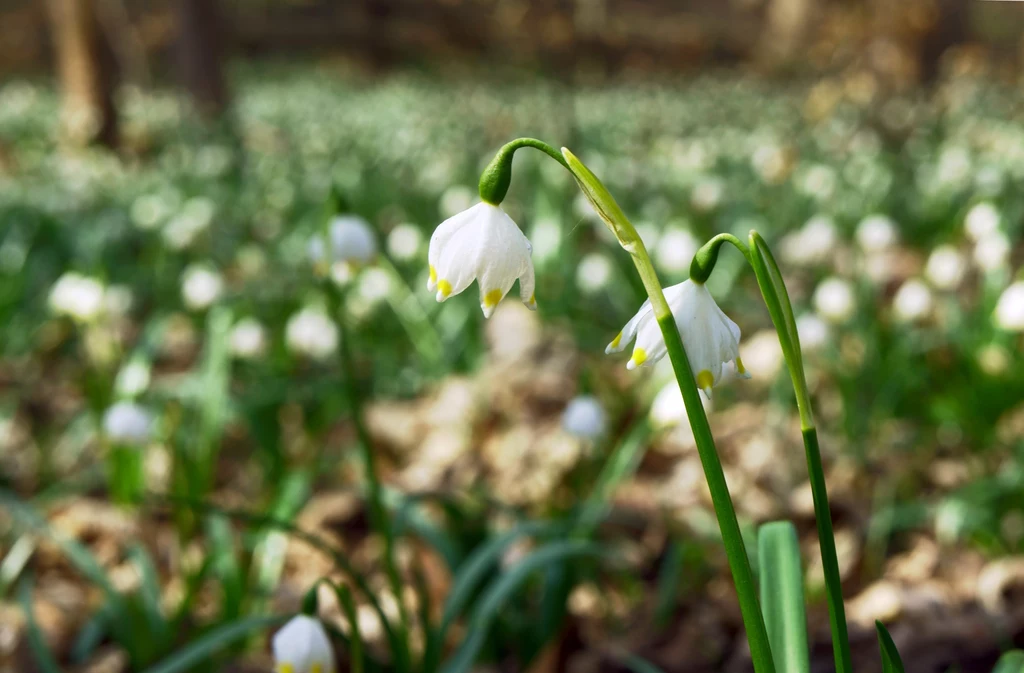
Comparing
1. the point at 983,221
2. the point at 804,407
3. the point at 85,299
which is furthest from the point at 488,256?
the point at 983,221

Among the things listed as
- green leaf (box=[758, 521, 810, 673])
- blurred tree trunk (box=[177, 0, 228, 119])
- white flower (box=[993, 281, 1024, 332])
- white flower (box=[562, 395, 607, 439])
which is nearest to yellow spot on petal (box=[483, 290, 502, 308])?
green leaf (box=[758, 521, 810, 673])

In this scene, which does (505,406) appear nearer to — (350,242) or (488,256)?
(350,242)

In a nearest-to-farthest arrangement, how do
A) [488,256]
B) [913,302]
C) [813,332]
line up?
[488,256]
[813,332]
[913,302]

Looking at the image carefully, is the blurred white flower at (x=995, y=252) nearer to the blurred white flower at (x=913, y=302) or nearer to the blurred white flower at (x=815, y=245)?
the blurred white flower at (x=913, y=302)

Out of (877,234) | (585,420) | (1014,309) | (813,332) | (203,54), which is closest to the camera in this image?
(585,420)

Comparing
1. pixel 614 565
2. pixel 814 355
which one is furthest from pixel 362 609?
pixel 814 355

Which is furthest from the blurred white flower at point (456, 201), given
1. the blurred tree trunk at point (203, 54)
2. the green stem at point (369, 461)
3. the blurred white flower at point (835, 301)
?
the blurred tree trunk at point (203, 54)
